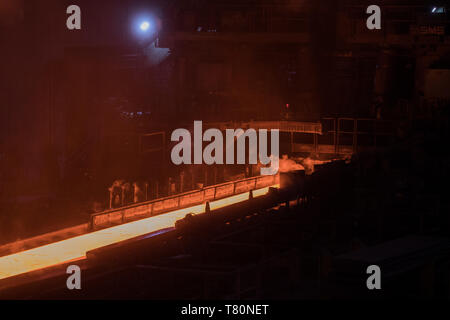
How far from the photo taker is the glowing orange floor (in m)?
10.3

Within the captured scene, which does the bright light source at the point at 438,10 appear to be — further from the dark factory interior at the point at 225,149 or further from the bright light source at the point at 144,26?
the bright light source at the point at 144,26

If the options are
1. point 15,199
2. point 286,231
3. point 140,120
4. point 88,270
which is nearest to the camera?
point 88,270

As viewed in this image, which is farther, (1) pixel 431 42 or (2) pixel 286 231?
(1) pixel 431 42

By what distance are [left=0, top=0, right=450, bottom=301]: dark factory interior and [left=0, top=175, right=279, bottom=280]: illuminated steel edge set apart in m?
0.04

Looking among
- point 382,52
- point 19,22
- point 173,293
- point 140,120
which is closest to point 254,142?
point 140,120

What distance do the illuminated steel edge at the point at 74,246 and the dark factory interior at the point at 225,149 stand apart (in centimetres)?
4

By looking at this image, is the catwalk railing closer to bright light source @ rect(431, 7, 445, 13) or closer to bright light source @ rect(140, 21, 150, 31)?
bright light source @ rect(140, 21, 150, 31)

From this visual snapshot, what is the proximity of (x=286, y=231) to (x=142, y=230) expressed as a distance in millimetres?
3372

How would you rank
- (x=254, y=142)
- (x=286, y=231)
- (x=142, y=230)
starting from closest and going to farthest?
1. (x=142, y=230)
2. (x=286, y=231)
3. (x=254, y=142)

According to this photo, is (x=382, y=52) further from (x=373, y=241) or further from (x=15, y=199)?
(x=15, y=199)

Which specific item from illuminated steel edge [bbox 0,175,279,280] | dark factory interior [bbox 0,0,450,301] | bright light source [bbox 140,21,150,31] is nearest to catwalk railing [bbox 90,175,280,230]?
dark factory interior [bbox 0,0,450,301]

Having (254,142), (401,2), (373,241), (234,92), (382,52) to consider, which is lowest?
(373,241)

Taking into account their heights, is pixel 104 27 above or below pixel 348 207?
above

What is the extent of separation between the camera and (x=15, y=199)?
18500mm
